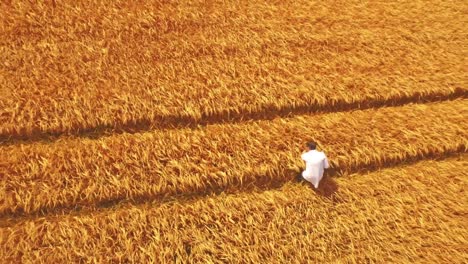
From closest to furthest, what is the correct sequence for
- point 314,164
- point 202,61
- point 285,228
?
1. point 285,228
2. point 314,164
3. point 202,61

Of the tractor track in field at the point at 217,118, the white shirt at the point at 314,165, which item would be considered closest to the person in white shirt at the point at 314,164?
the white shirt at the point at 314,165

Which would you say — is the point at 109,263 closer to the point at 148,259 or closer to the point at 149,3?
the point at 148,259

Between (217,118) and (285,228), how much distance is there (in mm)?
2013

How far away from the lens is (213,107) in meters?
5.27

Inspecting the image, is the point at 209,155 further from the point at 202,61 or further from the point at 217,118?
the point at 202,61

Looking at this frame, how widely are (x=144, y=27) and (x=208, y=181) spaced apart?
10.9ft

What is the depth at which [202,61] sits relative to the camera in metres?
5.83

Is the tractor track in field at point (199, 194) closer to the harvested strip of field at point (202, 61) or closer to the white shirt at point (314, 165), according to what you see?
the white shirt at point (314, 165)

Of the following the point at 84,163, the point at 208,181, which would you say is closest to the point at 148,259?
the point at 208,181

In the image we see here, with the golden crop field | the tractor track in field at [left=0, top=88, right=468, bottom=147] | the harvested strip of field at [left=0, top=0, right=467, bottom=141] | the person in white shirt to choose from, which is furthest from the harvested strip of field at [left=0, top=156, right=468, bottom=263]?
the harvested strip of field at [left=0, top=0, right=467, bottom=141]

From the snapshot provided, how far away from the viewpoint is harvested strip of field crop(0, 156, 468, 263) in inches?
156

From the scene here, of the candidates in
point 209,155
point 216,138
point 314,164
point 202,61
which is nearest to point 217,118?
point 216,138

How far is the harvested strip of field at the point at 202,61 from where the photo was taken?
4902 millimetres

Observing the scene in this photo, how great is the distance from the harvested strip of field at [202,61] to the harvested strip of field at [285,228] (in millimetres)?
1435
